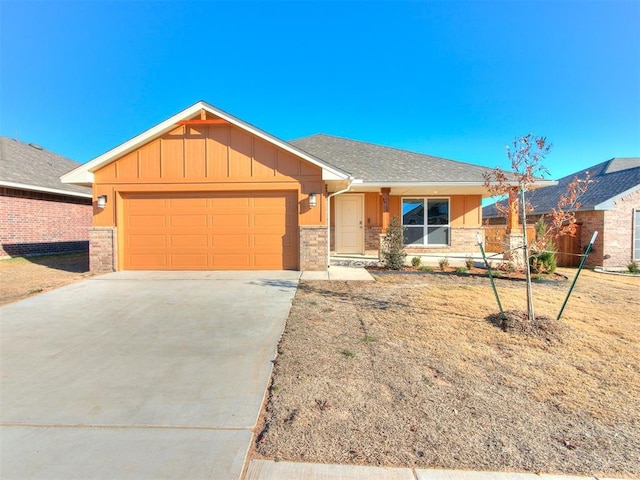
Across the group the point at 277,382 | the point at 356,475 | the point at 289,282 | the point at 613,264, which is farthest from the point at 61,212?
the point at 613,264

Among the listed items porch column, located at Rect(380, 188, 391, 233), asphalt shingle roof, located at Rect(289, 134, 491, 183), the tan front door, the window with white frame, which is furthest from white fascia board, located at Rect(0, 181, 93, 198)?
the window with white frame

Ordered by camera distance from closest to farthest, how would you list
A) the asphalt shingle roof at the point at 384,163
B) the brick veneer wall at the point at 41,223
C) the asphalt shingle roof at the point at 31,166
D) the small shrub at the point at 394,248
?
the small shrub at the point at 394,248, the asphalt shingle roof at the point at 384,163, the brick veneer wall at the point at 41,223, the asphalt shingle roof at the point at 31,166

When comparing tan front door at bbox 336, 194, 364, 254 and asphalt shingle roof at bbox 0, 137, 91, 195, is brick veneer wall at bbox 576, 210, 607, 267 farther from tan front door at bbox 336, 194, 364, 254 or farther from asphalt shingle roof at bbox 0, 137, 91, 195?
asphalt shingle roof at bbox 0, 137, 91, 195

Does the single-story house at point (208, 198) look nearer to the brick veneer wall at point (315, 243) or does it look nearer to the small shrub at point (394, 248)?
the brick veneer wall at point (315, 243)

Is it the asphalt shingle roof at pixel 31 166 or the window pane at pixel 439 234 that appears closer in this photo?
the asphalt shingle roof at pixel 31 166

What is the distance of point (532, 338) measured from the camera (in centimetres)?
429

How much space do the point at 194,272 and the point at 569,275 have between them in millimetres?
10688

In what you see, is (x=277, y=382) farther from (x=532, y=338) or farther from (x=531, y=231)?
(x=531, y=231)

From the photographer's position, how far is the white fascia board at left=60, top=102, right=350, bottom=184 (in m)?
8.78

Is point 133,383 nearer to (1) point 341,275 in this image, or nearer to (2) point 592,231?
(1) point 341,275

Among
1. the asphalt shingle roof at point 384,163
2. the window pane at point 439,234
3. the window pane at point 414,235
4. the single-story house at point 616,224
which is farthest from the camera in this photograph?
the window pane at point 439,234

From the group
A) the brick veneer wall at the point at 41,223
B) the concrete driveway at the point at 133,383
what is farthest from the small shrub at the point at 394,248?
the brick veneer wall at the point at 41,223

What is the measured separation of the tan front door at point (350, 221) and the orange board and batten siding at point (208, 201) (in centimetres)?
443

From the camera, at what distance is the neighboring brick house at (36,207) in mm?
12016
